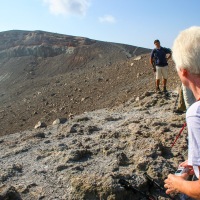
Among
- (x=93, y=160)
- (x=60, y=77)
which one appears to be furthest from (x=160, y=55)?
(x=60, y=77)

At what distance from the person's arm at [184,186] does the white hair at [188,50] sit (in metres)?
0.69

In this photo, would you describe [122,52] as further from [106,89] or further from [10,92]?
[106,89]

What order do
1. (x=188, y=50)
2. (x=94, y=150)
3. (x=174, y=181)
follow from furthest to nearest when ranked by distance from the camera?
(x=94, y=150) < (x=174, y=181) < (x=188, y=50)

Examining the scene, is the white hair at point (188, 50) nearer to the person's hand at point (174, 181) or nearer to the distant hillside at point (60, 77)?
the person's hand at point (174, 181)

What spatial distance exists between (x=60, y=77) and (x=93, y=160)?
26.2 meters

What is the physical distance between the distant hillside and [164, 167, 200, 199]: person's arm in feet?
42.5

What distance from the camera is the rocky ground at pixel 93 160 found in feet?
17.5

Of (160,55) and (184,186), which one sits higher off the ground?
(160,55)

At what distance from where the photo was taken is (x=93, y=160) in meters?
6.61

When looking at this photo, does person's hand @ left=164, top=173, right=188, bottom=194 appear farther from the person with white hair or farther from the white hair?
the white hair

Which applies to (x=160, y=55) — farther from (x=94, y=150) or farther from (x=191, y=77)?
(x=191, y=77)

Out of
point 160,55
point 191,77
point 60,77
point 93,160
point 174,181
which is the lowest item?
point 60,77

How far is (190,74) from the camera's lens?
91.4 inches

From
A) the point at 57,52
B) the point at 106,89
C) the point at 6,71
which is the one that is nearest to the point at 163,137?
the point at 106,89
